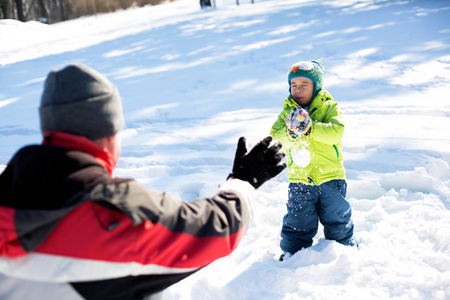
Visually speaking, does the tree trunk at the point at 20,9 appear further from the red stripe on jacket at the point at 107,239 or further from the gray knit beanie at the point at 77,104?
the red stripe on jacket at the point at 107,239

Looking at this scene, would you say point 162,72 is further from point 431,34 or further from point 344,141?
point 431,34

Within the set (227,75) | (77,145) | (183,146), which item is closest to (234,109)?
(183,146)

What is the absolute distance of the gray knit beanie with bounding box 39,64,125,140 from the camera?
4.23ft

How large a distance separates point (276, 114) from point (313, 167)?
2.94 meters

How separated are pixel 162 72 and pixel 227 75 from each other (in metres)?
1.50

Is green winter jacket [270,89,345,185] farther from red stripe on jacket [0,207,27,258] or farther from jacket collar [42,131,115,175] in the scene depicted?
red stripe on jacket [0,207,27,258]

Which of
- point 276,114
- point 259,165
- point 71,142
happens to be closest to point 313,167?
point 259,165

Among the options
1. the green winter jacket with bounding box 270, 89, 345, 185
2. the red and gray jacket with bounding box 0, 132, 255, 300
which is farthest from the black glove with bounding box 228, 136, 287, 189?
the green winter jacket with bounding box 270, 89, 345, 185

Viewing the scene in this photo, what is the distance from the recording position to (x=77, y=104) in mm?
1280

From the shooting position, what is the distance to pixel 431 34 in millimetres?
8805

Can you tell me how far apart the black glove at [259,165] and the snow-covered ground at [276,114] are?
3.96 ft

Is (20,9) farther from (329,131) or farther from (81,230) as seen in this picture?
(81,230)

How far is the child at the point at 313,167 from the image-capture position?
289 cm

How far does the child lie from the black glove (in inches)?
43.9
